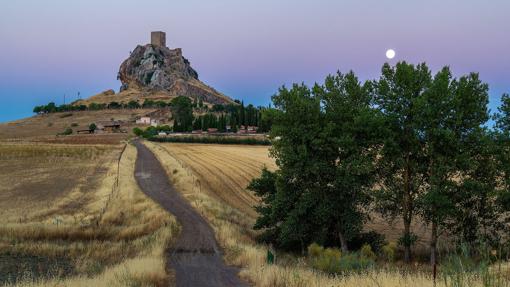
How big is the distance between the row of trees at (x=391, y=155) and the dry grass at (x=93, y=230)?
9.73 m

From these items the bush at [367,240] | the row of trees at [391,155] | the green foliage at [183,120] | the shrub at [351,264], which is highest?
the green foliage at [183,120]

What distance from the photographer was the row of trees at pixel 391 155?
93.2ft

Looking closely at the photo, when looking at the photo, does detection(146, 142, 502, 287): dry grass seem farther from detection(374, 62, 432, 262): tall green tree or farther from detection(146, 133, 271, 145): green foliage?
detection(146, 133, 271, 145): green foliage

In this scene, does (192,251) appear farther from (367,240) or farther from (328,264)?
(367,240)

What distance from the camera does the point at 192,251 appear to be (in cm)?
2256

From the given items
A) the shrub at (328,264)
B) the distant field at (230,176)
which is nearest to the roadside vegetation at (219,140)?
the distant field at (230,176)

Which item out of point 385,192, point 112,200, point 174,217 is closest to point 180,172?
point 112,200

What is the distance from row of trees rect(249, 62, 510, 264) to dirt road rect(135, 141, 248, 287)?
19.3 ft

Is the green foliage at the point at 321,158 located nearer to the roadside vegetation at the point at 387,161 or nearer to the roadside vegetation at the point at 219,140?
the roadside vegetation at the point at 387,161

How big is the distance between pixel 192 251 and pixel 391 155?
16049 millimetres

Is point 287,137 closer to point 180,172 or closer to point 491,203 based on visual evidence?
point 491,203

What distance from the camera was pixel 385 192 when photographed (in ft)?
98.2

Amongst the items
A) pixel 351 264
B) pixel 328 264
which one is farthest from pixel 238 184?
pixel 351 264

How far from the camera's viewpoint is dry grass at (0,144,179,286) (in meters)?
15.7
